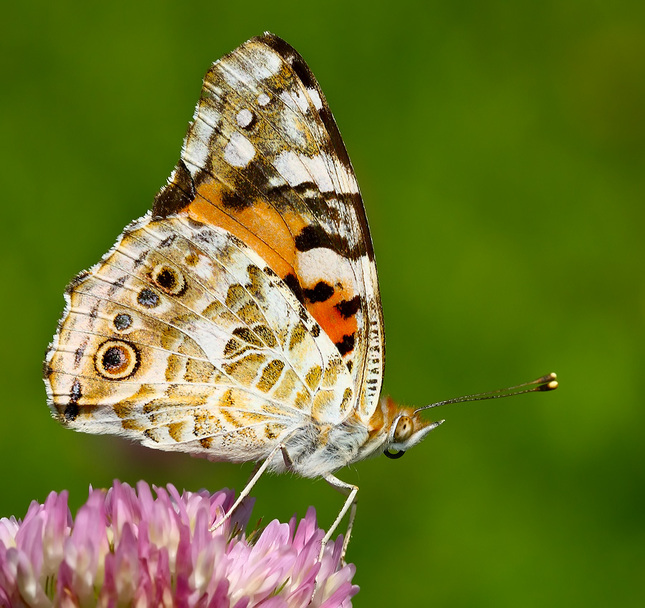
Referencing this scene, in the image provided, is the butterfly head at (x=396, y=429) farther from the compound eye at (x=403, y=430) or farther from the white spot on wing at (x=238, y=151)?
the white spot on wing at (x=238, y=151)

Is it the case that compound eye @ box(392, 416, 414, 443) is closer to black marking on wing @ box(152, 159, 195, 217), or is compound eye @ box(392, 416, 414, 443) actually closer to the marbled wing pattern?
the marbled wing pattern

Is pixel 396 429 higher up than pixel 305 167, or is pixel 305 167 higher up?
pixel 305 167

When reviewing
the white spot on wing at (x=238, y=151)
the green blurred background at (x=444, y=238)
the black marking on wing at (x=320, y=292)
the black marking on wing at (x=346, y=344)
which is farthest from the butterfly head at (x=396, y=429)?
the green blurred background at (x=444, y=238)

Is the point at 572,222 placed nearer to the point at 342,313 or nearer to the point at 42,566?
the point at 342,313

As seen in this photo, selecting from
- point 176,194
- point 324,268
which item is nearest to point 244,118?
point 176,194

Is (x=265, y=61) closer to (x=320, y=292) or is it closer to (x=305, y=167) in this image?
(x=305, y=167)

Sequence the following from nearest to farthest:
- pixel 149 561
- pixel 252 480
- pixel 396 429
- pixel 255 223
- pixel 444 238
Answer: pixel 149 561 → pixel 252 480 → pixel 396 429 → pixel 255 223 → pixel 444 238

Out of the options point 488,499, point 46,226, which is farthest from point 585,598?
point 46,226
